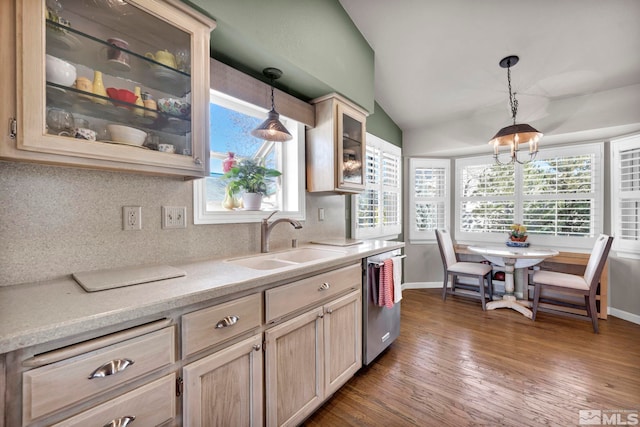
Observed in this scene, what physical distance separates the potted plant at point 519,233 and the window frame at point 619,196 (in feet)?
2.81

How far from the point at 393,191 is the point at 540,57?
2.05 meters

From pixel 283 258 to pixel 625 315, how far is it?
13.1 feet

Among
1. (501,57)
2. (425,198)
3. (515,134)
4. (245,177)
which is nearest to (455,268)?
(425,198)

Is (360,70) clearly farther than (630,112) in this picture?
No

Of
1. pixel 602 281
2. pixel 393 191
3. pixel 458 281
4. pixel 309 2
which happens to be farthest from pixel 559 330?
pixel 309 2

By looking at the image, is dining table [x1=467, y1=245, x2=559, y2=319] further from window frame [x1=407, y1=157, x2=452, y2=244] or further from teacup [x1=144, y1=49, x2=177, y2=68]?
teacup [x1=144, y1=49, x2=177, y2=68]

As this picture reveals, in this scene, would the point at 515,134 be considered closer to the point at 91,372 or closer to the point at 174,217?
the point at 174,217

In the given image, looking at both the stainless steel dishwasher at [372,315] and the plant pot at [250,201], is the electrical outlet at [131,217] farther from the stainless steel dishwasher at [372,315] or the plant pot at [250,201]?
the stainless steel dishwasher at [372,315]

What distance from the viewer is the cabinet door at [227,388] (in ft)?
3.27

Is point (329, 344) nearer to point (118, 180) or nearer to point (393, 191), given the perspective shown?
point (118, 180)

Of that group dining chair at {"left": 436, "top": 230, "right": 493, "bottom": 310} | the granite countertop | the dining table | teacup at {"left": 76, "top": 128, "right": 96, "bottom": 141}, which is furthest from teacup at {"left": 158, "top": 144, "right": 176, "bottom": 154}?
the dining table

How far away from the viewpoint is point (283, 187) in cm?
234

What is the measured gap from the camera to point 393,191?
390cm

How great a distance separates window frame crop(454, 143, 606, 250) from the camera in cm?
332
